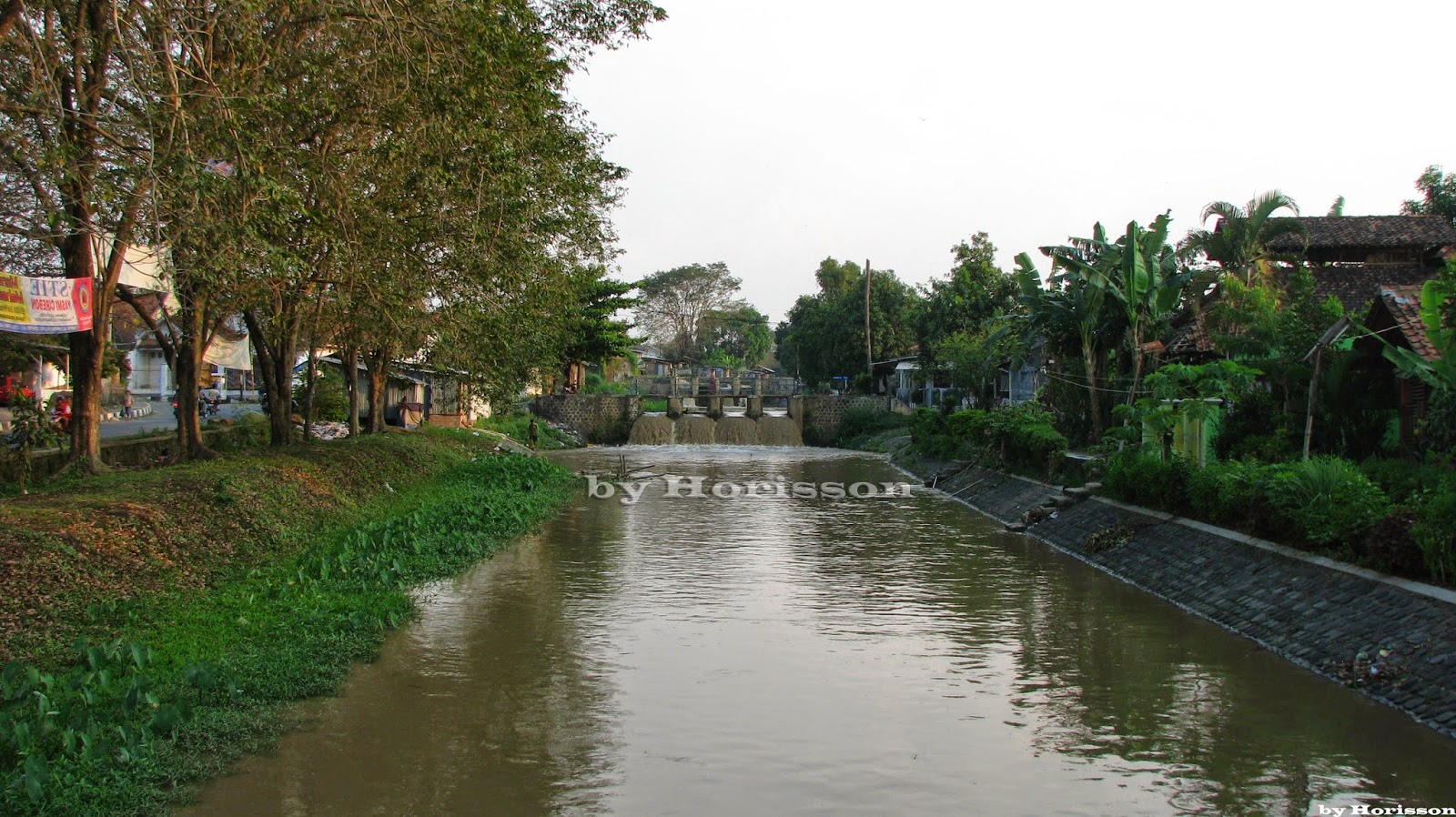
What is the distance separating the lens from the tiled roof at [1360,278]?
24.9m

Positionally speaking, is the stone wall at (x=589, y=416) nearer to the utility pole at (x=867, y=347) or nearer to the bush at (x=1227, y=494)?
the utility pole at (x=867, y=347)

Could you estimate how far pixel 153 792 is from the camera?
20.2 feet

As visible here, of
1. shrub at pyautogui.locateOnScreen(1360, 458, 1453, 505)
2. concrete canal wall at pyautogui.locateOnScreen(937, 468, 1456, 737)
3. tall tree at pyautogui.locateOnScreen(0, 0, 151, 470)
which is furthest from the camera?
shrub at pyautogui.locateOnScreen(1360, 458, 1453, 505)

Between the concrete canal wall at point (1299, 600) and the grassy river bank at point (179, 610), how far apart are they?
8.56 m

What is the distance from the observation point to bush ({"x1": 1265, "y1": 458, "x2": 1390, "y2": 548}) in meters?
10.3

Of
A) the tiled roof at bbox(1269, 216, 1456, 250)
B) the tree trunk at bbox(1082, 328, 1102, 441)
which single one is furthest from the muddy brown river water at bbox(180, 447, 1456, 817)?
the tiled roof at bbox(1269, 216, 1456, 250)

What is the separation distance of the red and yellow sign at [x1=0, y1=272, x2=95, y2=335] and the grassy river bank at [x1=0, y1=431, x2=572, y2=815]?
180cm

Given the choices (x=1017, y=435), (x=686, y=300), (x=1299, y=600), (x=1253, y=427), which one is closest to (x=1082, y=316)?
(x=1017, y=435)

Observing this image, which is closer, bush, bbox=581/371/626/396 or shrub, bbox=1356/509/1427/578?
shrub, bbox=1356/509/1427/578

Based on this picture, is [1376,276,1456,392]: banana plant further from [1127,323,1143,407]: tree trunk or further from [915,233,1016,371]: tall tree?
[915,233,1016,371]: tall tree

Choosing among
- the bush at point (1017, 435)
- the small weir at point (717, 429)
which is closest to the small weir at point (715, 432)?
the small weir at point (717, 429)

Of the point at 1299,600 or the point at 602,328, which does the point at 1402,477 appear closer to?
the point at 1299,600

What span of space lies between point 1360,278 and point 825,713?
23.5m

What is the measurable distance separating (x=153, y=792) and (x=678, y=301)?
8417 centimetres
